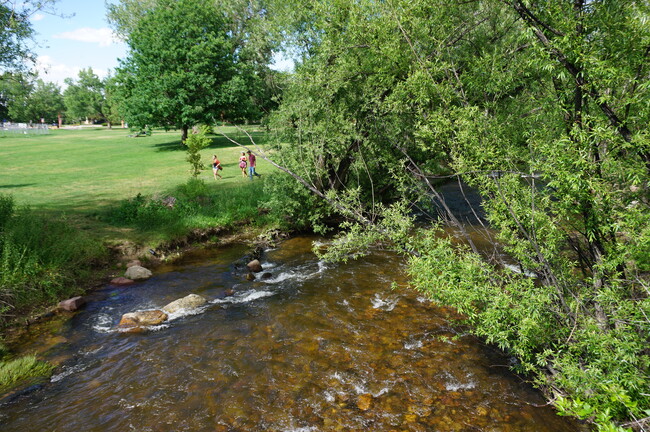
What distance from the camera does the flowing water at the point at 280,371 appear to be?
6633 millimetres

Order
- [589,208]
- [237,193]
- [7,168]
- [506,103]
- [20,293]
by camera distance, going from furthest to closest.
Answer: [7,168], [237,193], [506,103], [20,293], [589,208]

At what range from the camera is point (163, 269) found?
14.1 meters

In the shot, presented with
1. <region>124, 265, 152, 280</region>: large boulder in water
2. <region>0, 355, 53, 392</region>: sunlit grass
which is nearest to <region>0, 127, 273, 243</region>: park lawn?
<region>124, 265, 152, 280</region>: large boulder in water

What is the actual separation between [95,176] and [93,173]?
150cm

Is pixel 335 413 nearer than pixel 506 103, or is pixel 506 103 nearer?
pixel 335 413

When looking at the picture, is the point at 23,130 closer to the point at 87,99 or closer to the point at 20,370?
the point at 87,99

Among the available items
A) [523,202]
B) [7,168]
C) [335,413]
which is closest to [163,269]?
[335,413]

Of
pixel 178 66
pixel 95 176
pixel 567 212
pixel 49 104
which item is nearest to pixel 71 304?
pixel 567 212

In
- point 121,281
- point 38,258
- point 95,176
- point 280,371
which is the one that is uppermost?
point 95,176

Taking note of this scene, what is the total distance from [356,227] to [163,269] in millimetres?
9480

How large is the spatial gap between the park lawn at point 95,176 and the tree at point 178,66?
4211mm

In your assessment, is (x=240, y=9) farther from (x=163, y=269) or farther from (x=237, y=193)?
(x=163, y=269)

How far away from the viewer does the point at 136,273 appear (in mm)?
13125

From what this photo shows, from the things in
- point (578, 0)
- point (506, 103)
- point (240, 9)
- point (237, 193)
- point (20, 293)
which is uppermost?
point (240, 9)
